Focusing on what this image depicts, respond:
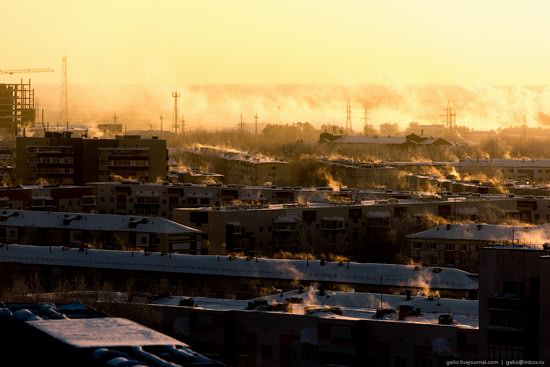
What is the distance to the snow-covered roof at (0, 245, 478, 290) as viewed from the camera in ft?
69.0

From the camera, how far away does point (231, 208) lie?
29.8 meters

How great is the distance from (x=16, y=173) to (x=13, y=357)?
34.0m

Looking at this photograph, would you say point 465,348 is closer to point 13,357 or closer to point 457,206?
point 13,357

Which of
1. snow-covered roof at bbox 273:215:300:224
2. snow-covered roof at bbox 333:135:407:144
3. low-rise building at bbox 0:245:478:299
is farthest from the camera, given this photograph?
snow-covered roof at bbox 333:135:407:144

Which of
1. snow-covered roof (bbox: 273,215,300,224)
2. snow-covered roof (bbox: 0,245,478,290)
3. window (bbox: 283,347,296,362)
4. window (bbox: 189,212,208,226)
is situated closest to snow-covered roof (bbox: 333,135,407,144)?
snow-covered roof (bbox: 273,215,300,224)

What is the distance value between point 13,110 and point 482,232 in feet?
165

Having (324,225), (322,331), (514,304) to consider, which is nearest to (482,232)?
(324,225)

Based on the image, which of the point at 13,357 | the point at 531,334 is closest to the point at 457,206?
the point at 531,334

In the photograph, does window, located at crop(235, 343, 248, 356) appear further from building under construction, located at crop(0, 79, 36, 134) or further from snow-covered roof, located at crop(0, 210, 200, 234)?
building under construction, located at crop(0, 79, 36, 134)

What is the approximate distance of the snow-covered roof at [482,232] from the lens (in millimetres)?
25609

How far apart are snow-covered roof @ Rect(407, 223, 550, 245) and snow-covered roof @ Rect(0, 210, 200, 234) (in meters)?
3.61

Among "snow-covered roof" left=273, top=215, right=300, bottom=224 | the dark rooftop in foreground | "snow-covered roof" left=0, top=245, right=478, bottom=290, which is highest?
the dark rooftop in foreground

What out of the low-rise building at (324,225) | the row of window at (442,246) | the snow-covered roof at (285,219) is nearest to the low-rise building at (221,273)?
the row of window at (442,246)

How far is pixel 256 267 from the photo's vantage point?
22172mm
